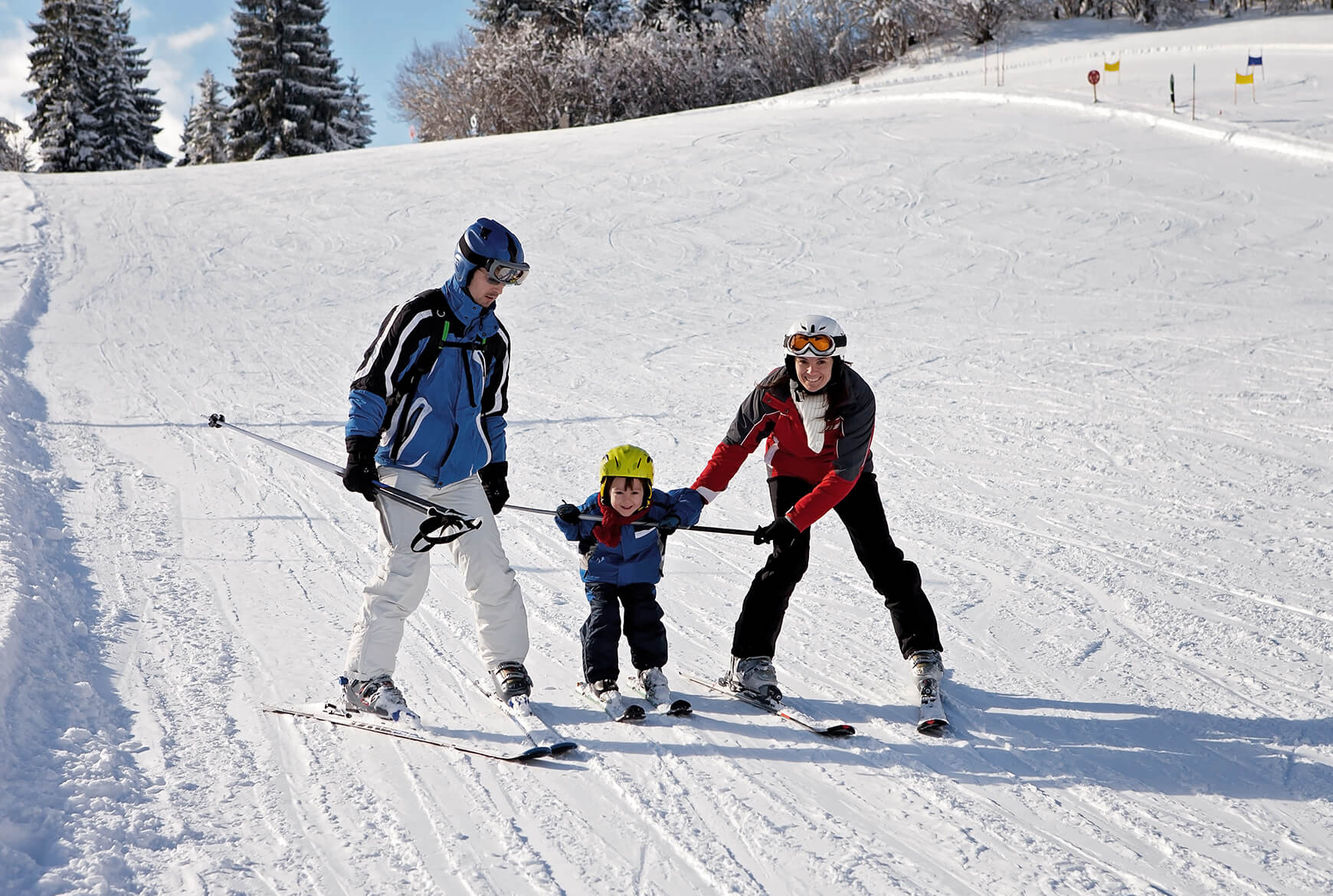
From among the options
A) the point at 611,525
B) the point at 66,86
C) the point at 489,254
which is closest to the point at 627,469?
the point at 611,525

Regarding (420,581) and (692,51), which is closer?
(420,581)

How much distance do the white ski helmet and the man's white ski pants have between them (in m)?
1.39

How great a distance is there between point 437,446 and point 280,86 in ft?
125

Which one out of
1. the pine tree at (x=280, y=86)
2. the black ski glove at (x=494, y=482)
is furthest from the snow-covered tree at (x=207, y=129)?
the black ski glove at (x=494, y=482)

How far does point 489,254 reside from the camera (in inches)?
150

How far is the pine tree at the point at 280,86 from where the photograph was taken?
37.3 meters

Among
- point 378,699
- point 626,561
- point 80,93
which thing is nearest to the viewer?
point 378,699

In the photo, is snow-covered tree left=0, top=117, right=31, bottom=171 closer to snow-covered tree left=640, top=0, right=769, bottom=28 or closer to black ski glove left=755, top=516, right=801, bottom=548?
snow-covered tree left=640, top=0, right=769, bottom=28

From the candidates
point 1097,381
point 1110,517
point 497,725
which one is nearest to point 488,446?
point 497,725

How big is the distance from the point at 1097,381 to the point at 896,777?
6.65 meters

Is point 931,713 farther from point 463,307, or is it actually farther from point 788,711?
point 463,307

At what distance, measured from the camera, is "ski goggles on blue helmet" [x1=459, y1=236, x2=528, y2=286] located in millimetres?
3820

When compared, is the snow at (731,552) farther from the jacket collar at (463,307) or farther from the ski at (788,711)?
the jacket collar at (463,307)

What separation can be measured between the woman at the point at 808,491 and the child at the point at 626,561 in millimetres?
249
